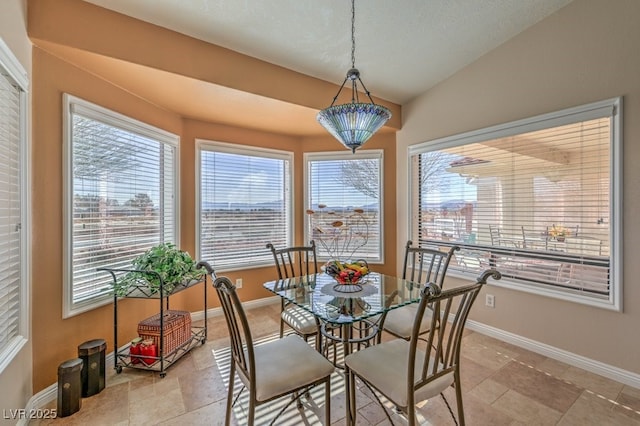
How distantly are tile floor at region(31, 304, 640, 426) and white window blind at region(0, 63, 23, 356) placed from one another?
2.40ft

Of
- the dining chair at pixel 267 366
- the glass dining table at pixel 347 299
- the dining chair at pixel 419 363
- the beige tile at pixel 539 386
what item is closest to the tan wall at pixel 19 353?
the dining chair at pixel 267 366

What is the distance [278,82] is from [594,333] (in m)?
3.56

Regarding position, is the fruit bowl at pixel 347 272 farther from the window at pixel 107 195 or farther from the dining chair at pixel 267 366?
the window at pixel 107 195

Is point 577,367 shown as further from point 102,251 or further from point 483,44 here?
point 102,251

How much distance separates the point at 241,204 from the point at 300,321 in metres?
2.00

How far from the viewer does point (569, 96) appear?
244 centimetres

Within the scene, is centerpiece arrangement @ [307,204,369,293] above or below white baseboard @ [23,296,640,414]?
above

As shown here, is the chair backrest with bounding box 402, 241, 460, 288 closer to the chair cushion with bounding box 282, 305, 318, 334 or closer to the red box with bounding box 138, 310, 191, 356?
the chair cushion with bounding box 282, 305, 318, 334

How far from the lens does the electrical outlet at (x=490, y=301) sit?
299 centimetres

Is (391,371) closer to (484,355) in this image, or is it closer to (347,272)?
(347,272)

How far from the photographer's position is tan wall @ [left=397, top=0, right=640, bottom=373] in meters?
Result: 2.16

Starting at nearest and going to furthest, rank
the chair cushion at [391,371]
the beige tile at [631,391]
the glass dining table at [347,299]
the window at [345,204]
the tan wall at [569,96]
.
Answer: the chair cushion at [391,371] → the glass dining table at [347,299] → the beige tile at [631,391] → the tan wall at [569,96] → the window at [345,204]

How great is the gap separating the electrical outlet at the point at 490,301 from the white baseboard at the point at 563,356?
231mm

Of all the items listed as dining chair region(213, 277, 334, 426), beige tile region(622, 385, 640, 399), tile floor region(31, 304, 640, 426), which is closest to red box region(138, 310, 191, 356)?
tile floor region(31, 304, 640, 426)
